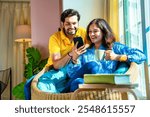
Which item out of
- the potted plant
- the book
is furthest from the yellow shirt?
the potted plant

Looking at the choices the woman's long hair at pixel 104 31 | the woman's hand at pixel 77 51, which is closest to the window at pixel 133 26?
the woman's long hair at pixel 104 31

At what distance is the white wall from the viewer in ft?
5.79

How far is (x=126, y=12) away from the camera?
5.69ft

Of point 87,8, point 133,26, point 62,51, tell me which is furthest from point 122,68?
point 87,8

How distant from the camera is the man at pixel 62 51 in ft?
4.44

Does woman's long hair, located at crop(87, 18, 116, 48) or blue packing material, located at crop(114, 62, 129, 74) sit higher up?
woman's long hair, located at crop(87, 18, 116, 48)

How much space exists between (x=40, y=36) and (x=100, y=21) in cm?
100

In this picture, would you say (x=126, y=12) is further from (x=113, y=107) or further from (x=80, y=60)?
(x=113, y=107)

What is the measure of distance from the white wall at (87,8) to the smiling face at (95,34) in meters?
0.45

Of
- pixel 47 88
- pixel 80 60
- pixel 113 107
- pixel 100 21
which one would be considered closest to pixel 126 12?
pixel 100 21

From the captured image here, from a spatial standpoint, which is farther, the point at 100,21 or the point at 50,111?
the point at 100,21

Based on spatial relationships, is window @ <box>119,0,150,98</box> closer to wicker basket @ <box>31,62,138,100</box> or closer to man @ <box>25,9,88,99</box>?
wicker basket @ <box>31,62,138,100</box>

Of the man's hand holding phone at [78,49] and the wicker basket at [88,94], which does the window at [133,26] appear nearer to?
the wicker basket at [88,94]

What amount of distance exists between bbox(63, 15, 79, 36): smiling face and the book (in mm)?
378
